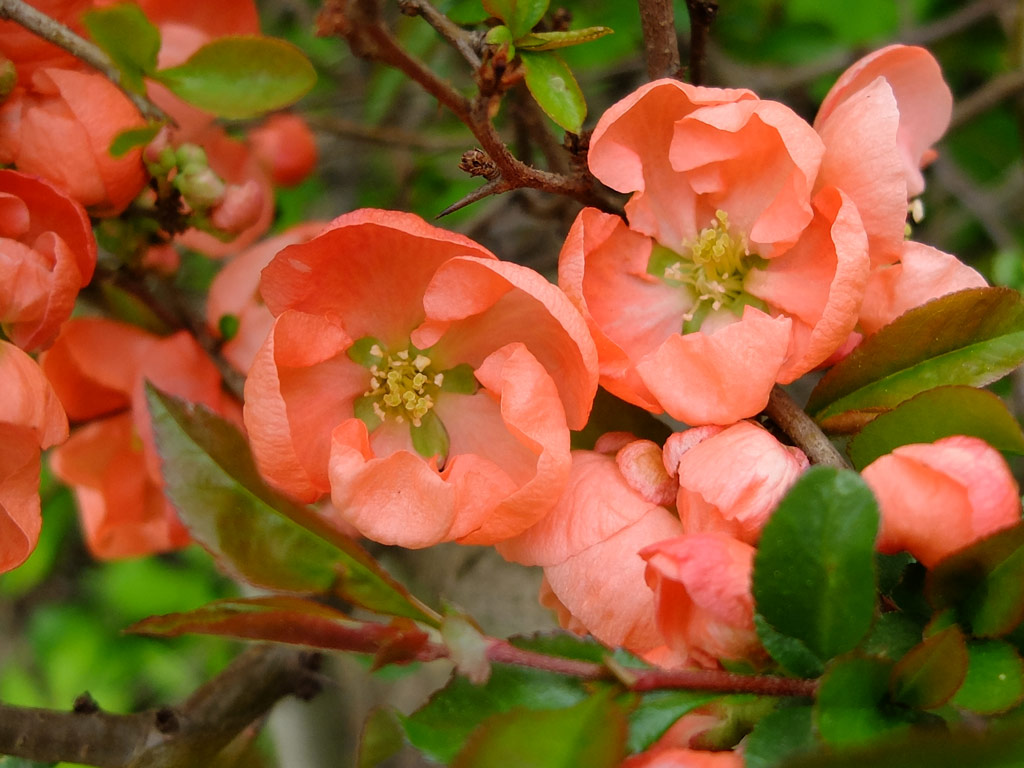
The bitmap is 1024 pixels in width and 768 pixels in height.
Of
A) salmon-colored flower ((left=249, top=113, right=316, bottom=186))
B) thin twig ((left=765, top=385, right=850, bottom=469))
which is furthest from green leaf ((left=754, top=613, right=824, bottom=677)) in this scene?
salmon-colored flower ((left=249, top=113, right=316, bottom=186))

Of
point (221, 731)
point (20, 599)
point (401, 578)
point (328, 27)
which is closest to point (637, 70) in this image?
point (401, 578)

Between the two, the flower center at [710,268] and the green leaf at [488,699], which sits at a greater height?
the flower center at [710,268]

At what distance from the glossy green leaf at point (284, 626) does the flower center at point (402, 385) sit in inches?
10.4

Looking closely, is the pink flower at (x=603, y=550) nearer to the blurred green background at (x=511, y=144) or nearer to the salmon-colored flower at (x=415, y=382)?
the salmon-colored flower at (x=415, y=382)

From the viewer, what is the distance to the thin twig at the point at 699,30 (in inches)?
29.2

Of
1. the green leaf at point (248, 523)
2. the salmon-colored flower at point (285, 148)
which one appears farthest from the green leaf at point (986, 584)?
the salmon-colored flower at point (285, 148)

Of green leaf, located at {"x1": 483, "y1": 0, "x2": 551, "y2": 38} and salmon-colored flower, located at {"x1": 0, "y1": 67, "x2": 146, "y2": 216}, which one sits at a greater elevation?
green leaf, located at {"x1": 483, "y1": 0, "x2": 551, "y2": 38}

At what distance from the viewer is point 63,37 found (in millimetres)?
674

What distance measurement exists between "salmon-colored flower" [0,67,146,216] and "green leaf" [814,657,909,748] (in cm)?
59

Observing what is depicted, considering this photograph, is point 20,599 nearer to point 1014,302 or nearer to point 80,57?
point 80,57

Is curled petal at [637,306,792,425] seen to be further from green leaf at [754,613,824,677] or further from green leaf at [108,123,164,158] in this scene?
green leaf at [108,123,164,158]

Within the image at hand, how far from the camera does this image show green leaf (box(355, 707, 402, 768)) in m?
0.60

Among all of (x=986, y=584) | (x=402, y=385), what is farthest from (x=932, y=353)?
(x=402, y=385)

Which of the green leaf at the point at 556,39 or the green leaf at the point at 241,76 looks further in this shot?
the green leaf at the point at 241,76
